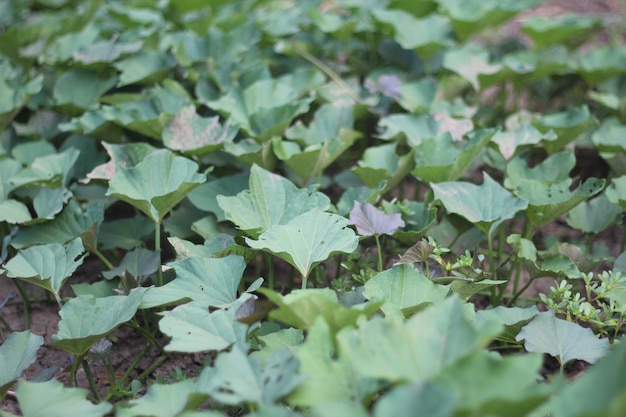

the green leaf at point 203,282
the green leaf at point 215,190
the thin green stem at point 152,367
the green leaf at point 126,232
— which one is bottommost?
the thin green stem at point 152,367

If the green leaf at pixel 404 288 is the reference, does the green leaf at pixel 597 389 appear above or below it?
above

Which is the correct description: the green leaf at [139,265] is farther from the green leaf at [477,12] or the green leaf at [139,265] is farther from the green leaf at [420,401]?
the green leaf at [477,12]

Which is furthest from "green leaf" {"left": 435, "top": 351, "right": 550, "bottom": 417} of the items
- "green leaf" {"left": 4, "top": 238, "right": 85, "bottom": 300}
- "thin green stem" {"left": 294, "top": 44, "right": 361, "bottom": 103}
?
"thin green stem" {"left": 294, "top": 44, "right": 361, "bottom": 103}

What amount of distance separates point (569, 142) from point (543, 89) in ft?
2.60

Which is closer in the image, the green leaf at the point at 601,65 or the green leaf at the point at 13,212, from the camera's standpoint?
the green leaf at the point at 13,212

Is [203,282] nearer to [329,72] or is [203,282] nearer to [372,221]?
[372,221]

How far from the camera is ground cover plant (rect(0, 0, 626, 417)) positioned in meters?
1.18

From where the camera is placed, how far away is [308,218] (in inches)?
64.7

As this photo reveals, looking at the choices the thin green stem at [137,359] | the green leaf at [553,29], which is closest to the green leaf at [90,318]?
the thin green stem at [137,359]

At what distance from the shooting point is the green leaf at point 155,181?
5.81ft

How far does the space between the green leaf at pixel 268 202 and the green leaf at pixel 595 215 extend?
2.60ft

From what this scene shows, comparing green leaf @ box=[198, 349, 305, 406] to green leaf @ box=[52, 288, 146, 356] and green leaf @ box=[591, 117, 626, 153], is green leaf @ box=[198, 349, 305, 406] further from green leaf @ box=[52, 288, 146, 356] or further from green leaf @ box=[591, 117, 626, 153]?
green leaf @ box=[591, 117, 626, 153]

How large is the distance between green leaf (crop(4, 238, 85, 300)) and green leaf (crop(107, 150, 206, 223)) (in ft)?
0.59

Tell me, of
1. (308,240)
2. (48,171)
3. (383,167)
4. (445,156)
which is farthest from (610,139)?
(48,171)
